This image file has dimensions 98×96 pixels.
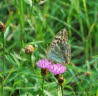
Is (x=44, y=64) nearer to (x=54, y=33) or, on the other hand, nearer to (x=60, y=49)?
(x=60, y=49)

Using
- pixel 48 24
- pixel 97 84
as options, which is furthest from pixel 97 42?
pixel 97 84

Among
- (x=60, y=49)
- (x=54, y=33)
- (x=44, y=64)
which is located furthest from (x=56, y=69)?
(x=54, y=33)

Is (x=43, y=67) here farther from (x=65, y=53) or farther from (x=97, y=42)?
(x=97, y=42)

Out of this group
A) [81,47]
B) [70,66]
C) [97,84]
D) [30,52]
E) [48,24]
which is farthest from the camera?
[48,24]

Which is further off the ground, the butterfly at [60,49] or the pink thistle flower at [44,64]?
the butterfly at [60,49]

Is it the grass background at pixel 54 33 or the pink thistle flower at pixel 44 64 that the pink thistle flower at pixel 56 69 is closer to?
the pink thistle flower at pixel 44 64

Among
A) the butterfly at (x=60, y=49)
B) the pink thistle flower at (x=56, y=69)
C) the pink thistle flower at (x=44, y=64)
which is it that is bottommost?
the pink thistle flower at (x=56, y=69)

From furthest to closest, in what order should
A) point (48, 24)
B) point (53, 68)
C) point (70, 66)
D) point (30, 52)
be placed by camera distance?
point (48, 24), point (70, 66), point (30, 52), point (53, 68)

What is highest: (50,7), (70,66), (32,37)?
(50,7)

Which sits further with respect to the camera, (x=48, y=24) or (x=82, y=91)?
(x=48, y=24)

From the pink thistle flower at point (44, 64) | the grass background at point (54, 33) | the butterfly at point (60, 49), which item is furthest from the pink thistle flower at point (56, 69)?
the grass background at point (54, 33)
